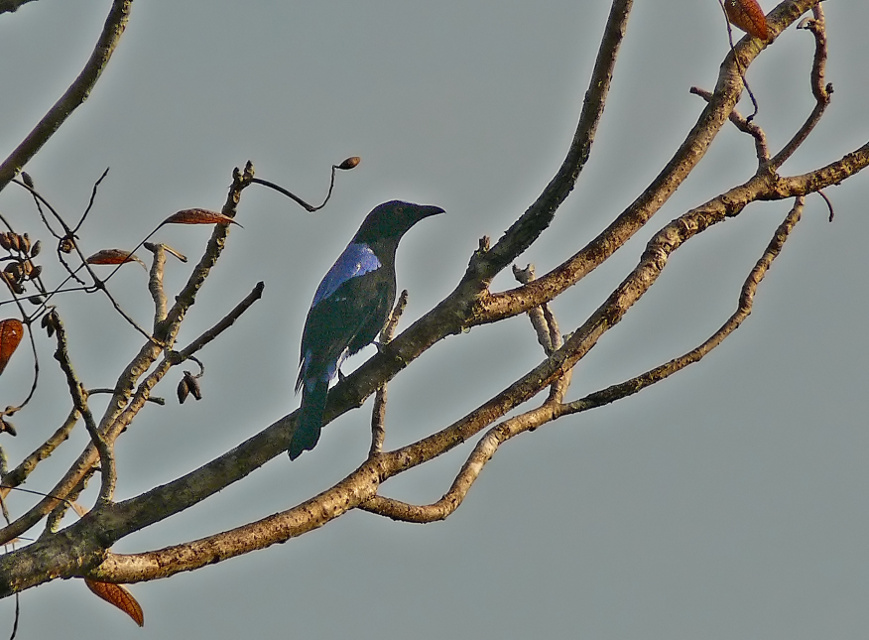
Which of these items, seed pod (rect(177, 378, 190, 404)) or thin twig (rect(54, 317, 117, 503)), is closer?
thin twig (rect(54, 317, 117, 503))

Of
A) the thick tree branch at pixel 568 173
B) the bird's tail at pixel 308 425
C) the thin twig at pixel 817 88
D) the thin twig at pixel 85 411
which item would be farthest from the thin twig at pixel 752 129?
the thin twig at pixel 85 411

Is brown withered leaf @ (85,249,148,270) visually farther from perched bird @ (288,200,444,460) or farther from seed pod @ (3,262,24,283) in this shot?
perched bird @ (288,200,444,460)

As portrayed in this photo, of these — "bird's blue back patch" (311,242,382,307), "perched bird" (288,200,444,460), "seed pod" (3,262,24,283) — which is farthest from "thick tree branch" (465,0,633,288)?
"bird's blue back patch" (311,242,382,307)

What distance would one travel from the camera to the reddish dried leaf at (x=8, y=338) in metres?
3.19

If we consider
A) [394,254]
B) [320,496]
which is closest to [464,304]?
[320,496]

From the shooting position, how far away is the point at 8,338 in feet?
10.5

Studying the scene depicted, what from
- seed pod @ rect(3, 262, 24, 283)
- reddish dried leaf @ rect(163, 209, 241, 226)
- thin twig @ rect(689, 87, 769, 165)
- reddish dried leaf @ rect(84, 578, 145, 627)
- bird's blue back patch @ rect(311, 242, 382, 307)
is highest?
bird's blue back patch @ rect(311, 242, 382, 307)

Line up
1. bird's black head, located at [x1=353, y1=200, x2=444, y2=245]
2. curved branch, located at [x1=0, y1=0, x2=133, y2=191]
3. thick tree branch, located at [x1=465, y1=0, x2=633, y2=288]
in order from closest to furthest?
curved branch, located at [x1=0, y1=0, x2=133, y2=191] → thick tree branch, located at [x1=465, y1=0, x2=633, y2=288] → bird's black head, located at [x1=353, y1=200, x2=444, y2=245]

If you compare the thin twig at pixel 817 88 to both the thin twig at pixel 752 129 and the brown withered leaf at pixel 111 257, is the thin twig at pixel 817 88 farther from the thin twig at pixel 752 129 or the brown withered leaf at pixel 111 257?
the brown withered leaf at pixel 111 257

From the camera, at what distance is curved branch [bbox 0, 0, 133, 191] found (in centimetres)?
292

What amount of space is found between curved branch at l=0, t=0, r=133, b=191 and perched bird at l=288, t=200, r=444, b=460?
7.73 ft

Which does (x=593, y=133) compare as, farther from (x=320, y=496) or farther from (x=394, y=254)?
(x=394, y=254)

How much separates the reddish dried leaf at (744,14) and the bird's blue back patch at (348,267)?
360 centimetres

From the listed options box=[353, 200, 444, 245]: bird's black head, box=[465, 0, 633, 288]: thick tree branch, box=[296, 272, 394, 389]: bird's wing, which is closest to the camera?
box=[465, 0, 633, 288]: thick tree branch
